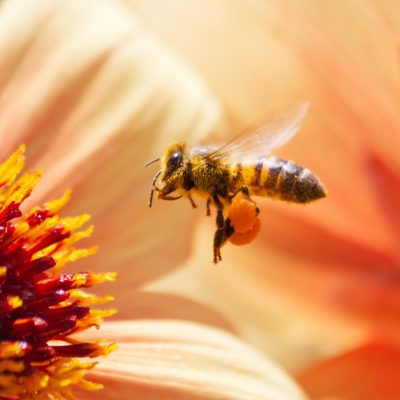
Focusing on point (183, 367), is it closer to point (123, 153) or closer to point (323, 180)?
point (123, 153)

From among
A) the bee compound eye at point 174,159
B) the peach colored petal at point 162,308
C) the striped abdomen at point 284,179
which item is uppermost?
the striped abdomen at point 284,179

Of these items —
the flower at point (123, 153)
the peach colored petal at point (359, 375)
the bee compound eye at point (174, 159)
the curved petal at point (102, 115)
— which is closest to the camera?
the bee compound eye at point (174, 159)

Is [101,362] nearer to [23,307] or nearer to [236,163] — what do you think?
[23,307]

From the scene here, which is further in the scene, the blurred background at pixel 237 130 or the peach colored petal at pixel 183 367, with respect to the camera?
the blurred background at pixel 237 130

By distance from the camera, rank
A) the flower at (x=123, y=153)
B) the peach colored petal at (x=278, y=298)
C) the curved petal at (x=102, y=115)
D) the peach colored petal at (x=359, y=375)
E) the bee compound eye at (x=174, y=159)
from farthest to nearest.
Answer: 1. the peach colored petal at (x=278, y=298)
2. the peach colored petal at (x=359, y=375)
3. the curved petal at (x=102, y=115)
4. the flower at (x=123, y=153)
5. the bee compound eye at (x=174, y=159)

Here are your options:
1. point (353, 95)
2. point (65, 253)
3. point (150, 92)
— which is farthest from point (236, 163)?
point (353, 95)

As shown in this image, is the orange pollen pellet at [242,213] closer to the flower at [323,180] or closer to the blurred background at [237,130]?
the blurred background at [237,130]

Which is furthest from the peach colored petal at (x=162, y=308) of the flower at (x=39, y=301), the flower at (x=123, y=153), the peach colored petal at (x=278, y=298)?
the peach colored petal at (x=278, y=298)

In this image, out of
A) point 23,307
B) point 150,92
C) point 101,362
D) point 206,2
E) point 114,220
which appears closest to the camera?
point 23,307
